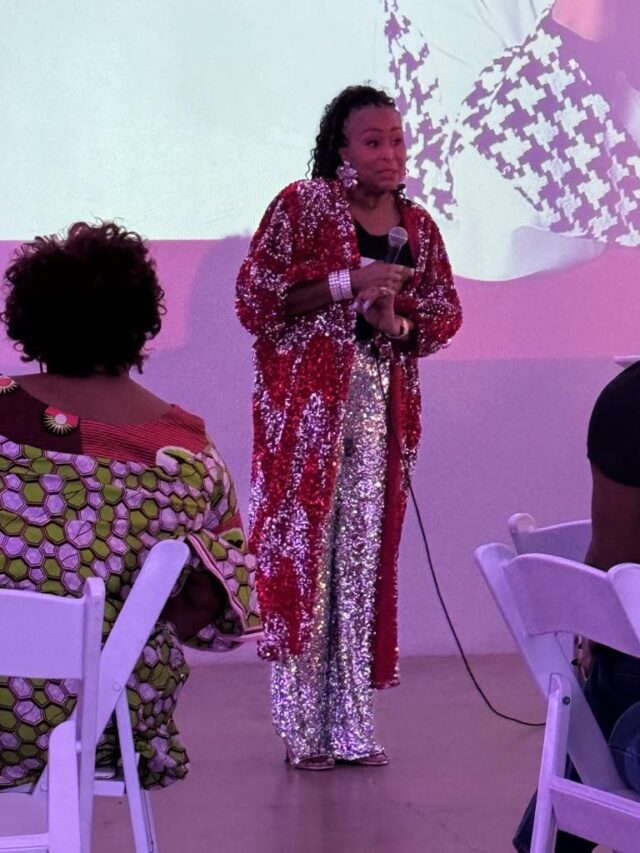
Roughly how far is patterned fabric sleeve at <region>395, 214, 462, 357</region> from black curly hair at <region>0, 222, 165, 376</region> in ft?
4.89

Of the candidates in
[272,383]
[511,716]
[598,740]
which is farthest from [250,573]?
[511,716]

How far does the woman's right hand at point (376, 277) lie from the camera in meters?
3.38

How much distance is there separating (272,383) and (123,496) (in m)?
1.63

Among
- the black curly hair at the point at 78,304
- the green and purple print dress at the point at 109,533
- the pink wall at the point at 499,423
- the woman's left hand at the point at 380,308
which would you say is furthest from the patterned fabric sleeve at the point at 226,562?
the pink wall at the point at 499,423

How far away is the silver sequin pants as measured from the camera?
11.6 feet

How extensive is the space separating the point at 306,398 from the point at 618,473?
1.64 m

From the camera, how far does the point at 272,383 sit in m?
3.59

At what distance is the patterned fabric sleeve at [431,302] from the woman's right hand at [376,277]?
0.15 m

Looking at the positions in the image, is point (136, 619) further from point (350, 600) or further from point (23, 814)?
point (350, 600)

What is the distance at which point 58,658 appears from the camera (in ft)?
5.13

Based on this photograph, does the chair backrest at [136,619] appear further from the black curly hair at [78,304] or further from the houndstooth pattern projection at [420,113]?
the houndstooth pattern projection at [420,113]

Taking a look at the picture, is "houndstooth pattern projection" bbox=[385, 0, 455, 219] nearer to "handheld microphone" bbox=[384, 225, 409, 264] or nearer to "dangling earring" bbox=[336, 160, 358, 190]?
"dangling earring" bbox=[336, 160, 358, 190]

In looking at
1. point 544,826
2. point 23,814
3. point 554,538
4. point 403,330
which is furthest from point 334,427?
point 23,814

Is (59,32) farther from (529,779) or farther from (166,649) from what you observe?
(166,649)
